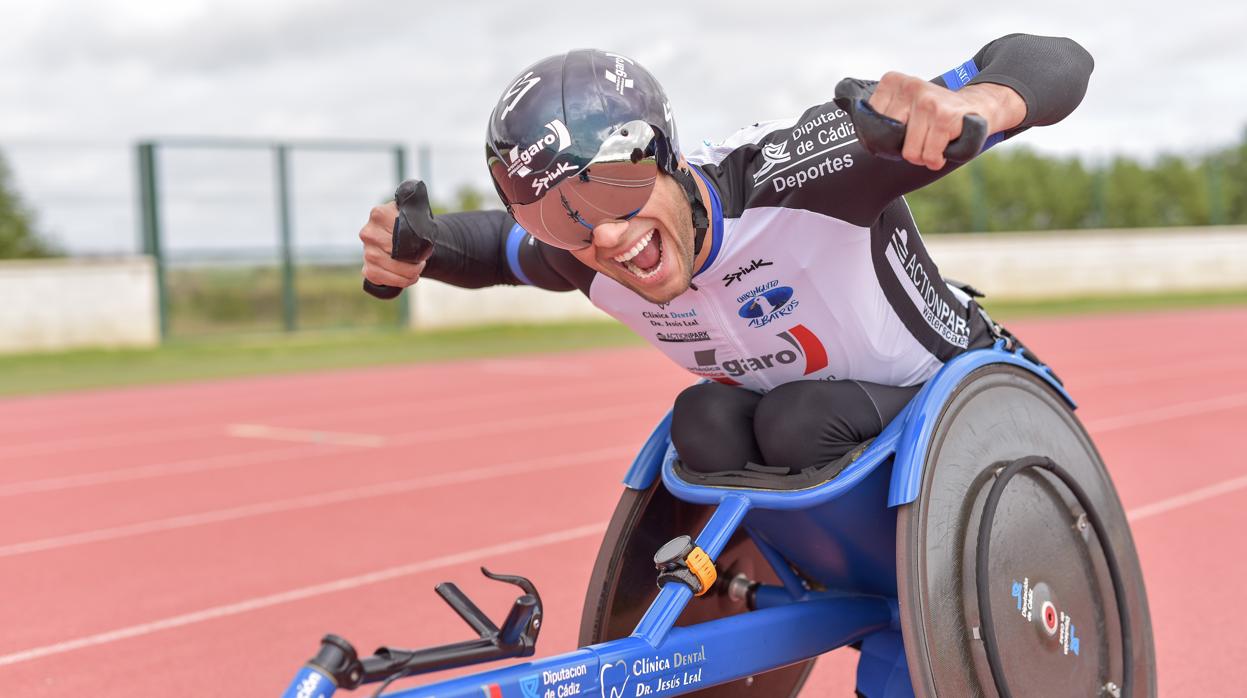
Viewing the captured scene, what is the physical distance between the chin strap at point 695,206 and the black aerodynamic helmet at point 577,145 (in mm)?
22

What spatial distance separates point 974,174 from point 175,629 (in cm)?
2287

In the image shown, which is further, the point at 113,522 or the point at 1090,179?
the point at 1090,179

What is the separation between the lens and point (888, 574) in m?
2.49

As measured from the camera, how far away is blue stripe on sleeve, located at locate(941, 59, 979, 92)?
204 centimetres

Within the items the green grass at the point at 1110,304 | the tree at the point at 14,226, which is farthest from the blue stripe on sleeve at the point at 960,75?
the green grass at the point at 1110,304

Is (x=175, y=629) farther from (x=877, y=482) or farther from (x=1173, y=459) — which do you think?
(x=1173, y=459)

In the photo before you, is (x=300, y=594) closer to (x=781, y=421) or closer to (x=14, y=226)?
(x=781, y=421)

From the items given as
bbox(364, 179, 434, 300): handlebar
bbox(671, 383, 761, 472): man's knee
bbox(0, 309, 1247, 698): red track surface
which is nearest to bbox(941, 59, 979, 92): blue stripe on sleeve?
bbox(671, 383, 761, 472): man's knee

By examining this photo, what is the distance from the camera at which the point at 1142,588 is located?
266 centimetres

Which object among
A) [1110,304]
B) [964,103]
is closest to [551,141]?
[964,103]

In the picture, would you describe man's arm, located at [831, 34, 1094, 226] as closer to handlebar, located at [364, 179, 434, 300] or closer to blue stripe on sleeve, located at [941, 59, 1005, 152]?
blue stripe on sleeve, located at [941, 59, 1005, 152]

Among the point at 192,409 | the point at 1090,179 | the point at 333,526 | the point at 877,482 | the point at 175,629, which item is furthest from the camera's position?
the point at 1090,179

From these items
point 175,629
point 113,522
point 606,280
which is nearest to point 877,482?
point 606,280

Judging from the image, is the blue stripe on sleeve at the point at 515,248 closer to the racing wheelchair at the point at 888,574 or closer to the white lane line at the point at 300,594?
the racing wheelchair at the point at 888,574
